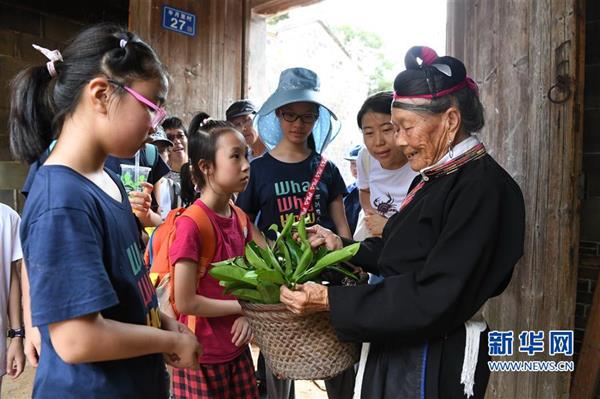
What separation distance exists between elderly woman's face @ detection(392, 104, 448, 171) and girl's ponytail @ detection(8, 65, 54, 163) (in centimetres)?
107

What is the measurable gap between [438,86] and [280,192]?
140 cm

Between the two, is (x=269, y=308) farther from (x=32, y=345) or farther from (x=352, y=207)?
(x=352, y=207)

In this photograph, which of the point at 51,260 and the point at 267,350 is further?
the point at 267,350

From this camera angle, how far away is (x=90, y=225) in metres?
1.08

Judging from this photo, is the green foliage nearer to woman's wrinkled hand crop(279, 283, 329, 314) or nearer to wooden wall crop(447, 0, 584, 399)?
wooden wall crop(447, 0, 584, 399)

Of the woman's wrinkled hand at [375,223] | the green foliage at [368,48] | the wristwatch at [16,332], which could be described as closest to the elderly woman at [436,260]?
the woman's wrinkled hand at [375,223]

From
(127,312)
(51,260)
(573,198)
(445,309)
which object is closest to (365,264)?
(445,309)

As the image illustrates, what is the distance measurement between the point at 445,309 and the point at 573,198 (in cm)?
152

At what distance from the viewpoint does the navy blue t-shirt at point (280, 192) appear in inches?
108

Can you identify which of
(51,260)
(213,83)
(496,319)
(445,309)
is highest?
(213,83)

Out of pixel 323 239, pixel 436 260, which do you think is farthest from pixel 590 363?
pixel 436 260

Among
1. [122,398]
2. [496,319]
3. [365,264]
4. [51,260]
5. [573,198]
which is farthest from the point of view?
[496,319]

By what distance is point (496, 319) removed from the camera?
8.80ft

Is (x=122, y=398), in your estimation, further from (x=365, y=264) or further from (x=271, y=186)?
(x=271, y=186)
